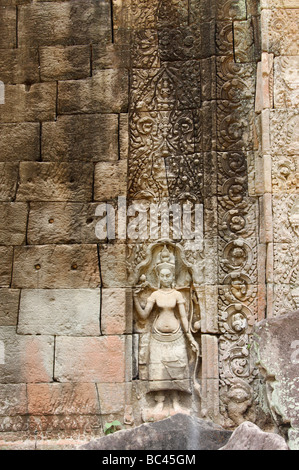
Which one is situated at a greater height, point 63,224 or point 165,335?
point 63,224

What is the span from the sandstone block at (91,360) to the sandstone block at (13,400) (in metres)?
0.40

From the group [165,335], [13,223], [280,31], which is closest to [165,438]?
[165,335]

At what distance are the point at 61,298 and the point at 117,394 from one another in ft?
3.71

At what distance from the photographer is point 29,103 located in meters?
6.87

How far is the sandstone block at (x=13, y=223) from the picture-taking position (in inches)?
261

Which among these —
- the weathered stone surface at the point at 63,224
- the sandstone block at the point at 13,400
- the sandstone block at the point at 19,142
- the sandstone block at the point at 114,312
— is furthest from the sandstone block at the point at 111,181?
the sandstone block at the point at 13,400

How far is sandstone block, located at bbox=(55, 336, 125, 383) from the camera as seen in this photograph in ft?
20.9

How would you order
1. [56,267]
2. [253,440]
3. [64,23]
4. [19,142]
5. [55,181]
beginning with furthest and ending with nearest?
[64,23] → [19,142] → [55,181] → [56,267] → [253,440]

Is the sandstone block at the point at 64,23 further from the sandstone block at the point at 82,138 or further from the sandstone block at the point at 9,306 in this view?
Answer: the sandstone block at the point at 9,306

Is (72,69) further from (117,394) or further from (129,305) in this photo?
(117,394)

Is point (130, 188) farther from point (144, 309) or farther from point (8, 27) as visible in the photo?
point (8, 27)

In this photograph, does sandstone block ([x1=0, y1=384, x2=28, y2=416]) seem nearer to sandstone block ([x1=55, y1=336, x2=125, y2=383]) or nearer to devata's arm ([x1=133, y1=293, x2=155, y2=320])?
sandstone block ([x1=55, y1=336, x2=125, y2=383])

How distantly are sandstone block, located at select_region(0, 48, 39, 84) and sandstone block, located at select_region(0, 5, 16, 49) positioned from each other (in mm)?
84

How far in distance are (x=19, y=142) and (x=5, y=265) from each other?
4.40 feet
